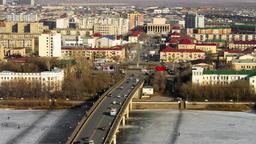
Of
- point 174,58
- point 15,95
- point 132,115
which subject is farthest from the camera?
→ point 174,58

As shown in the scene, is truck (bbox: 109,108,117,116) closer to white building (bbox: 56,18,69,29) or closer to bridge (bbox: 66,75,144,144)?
bridge (bbox: 66,75,144,144)

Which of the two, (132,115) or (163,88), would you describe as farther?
(163,88)

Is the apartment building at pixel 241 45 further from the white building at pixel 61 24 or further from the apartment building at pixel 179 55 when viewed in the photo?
the white building at pixel 61 24

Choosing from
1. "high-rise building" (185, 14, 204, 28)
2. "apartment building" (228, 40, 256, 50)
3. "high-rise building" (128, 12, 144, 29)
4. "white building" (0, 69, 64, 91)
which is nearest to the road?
"white building" (0, 69, 64, 91)

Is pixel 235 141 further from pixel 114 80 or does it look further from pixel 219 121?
pixel 114 80

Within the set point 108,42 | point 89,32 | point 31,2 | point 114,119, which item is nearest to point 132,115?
point 114,119

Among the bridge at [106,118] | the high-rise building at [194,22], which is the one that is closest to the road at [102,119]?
the bridge at [106,118]
